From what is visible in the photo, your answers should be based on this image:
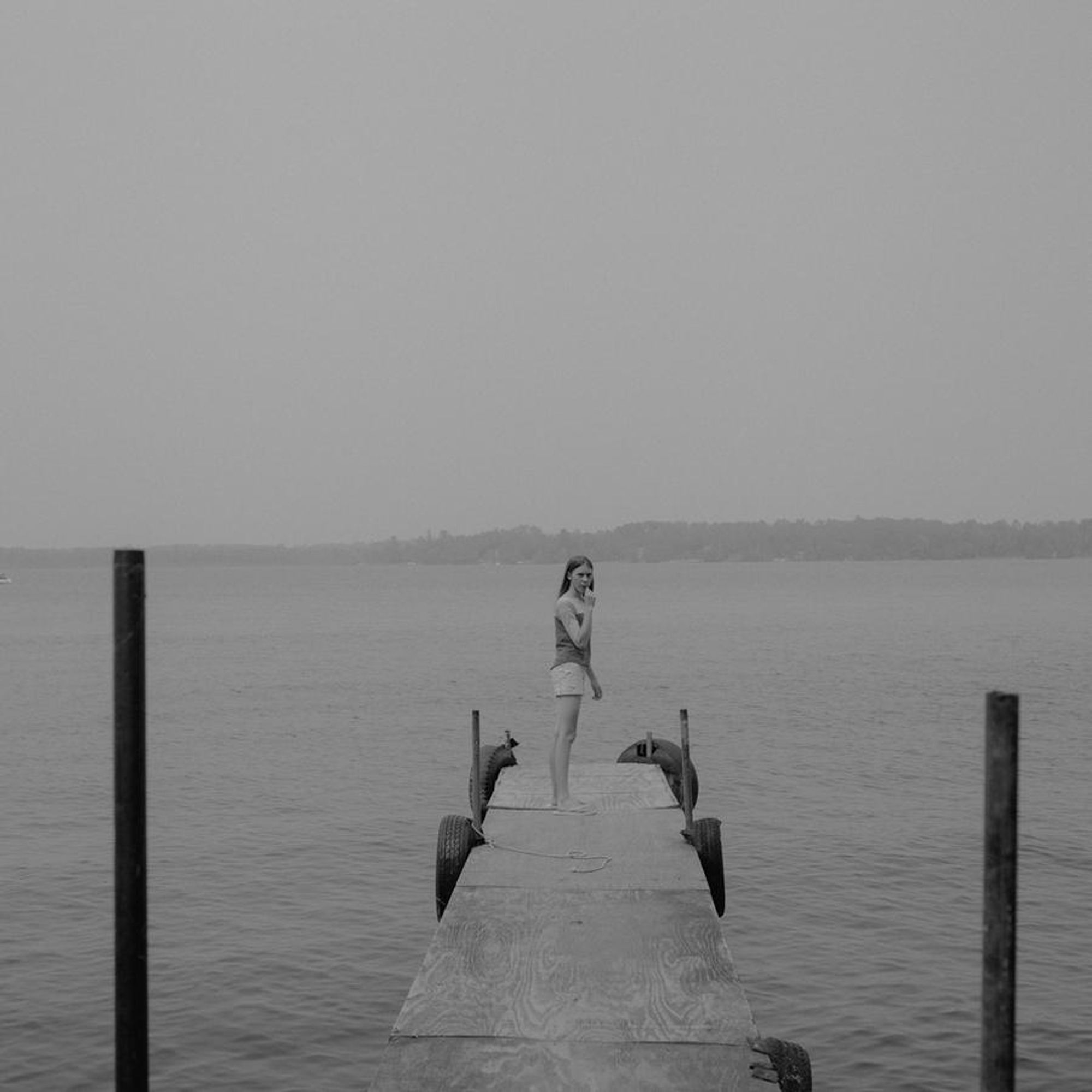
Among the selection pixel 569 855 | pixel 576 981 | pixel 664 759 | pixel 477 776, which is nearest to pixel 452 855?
pixel 569 855

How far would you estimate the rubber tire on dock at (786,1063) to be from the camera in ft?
21.4

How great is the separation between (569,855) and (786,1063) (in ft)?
13.7

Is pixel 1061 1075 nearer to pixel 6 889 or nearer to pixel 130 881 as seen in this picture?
pixel 130 881

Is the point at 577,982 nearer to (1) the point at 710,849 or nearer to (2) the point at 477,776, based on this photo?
(1) the point at 710,849

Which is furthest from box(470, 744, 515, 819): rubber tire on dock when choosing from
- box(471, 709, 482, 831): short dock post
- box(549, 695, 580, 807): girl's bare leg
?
box(549, 695, 580, 807): girl's bare leg

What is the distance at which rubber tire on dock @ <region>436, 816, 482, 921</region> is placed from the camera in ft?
37.4

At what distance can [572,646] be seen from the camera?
11.4m

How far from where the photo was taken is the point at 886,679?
1841 inches

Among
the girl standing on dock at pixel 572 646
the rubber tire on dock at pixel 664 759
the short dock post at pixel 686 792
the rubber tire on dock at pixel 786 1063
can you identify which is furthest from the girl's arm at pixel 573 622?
the rubber tire on dock at pixel 664 759

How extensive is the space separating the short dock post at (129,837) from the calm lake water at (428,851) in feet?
17.2

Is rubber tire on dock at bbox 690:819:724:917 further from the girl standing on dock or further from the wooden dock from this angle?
Answer: the girl standing on dock

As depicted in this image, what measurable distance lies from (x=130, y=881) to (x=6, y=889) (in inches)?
482

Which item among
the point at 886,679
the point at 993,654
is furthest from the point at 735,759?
the point at 993,654

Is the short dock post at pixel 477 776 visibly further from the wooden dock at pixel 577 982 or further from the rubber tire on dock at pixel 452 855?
the wooden dock at pixel 577 982
